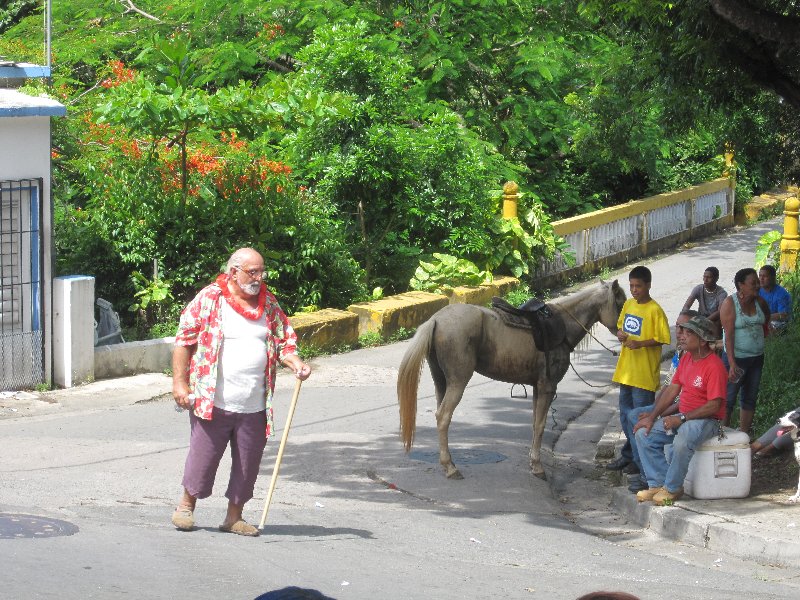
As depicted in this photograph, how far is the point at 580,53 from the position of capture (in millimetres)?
22984

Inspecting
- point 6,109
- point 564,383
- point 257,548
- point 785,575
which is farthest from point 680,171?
point 257,548

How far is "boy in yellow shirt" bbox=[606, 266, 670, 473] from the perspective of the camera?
10398mm

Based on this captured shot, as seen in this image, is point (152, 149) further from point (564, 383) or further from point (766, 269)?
point (766, 269)

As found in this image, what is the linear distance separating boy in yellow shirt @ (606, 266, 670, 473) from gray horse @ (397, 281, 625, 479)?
1.52 feet

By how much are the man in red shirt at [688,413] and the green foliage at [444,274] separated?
26.4 feet

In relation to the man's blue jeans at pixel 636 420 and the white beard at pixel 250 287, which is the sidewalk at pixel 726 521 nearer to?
the man's blue jeans at pixel 636 420

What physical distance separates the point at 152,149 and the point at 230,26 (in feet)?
25.1

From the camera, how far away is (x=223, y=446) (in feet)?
25.3

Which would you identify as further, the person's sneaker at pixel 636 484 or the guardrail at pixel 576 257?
the guardrail at pixel 576 257

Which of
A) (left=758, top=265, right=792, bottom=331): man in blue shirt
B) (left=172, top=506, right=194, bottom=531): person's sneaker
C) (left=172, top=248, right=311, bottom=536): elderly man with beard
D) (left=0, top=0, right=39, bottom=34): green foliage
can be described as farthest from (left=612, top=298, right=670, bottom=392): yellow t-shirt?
(left=0, top=0, right=39, bottom=34): green foliage

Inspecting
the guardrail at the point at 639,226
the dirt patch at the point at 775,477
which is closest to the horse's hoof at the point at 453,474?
the dirt patch at the point at 775,477

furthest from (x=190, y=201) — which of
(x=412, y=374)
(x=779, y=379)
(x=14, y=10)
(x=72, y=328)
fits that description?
(x=14, y=10)

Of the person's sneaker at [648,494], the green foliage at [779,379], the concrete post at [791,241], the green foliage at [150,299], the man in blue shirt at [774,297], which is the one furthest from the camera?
the concrete post at [791,241]

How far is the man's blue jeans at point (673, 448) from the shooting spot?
933 centimetres
